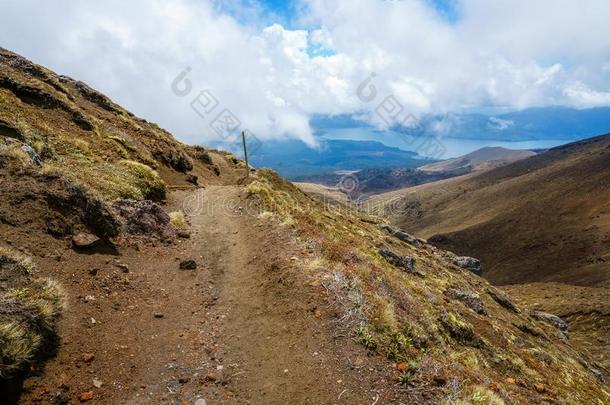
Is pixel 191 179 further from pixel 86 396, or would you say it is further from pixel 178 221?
pixel 86 396

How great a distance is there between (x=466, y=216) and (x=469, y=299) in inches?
5879

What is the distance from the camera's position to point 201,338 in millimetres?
11492

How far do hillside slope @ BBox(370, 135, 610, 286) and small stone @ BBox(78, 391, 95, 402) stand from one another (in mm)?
80970

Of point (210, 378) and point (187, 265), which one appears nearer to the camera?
point (210, 378)

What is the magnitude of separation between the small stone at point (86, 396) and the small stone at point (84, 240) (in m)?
6.29

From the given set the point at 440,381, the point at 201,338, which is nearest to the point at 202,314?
the point at 201,338

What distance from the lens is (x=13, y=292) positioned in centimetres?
1001

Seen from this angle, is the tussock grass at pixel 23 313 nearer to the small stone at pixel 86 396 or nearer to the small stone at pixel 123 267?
the small stone at pixel 86 396

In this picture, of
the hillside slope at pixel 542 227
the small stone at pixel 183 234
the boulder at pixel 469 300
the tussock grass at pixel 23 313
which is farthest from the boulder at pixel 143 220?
the hillside slope at pixel 542 227

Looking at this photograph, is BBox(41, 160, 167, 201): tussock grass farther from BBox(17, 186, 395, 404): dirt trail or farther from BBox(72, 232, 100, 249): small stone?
BBox(17, 186, 395, 404): dirt trail

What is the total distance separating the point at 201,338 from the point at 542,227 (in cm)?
12952

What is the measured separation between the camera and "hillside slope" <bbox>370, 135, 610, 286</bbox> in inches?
3571

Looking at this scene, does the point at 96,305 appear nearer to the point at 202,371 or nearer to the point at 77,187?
the point at 202,371

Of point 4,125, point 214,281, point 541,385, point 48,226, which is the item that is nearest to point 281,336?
point 214,281
